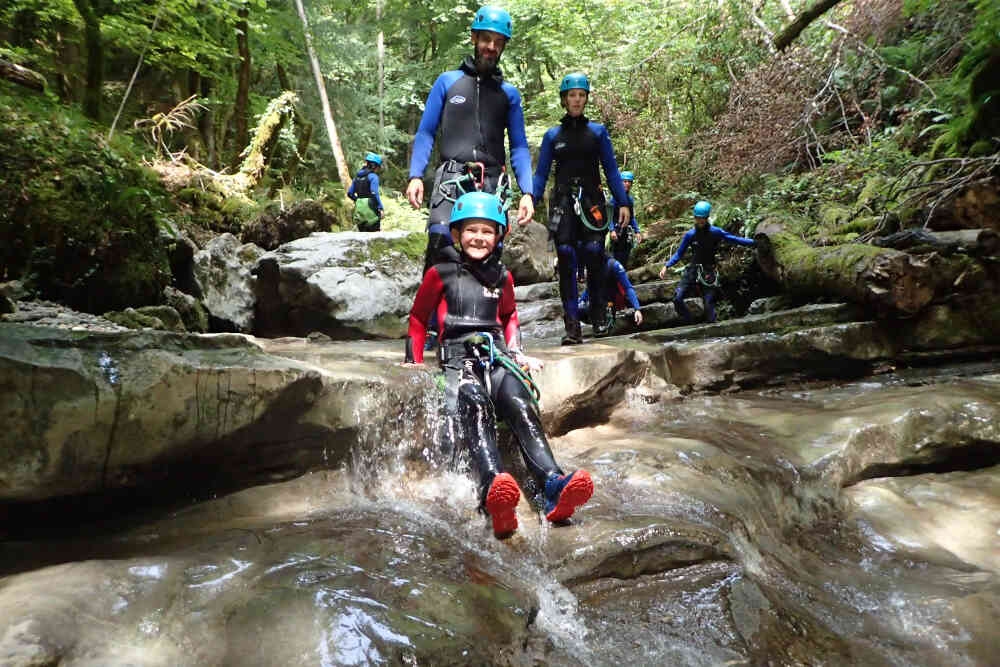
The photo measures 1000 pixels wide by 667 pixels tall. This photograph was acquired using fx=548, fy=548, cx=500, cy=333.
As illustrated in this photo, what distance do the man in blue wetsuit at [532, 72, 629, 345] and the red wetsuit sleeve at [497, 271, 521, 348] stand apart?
1761 mm

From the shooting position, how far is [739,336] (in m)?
5.98

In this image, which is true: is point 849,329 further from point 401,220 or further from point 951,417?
point 401,220

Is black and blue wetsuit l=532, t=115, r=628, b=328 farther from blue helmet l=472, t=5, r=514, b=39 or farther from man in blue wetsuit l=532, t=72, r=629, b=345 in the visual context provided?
blue helmet l=472, t=5, r=514, b=39

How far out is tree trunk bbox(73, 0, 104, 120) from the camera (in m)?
10.2

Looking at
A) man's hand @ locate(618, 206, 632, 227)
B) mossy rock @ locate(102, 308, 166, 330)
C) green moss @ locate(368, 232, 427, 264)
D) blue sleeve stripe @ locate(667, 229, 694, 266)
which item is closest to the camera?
mossy rock @ locate(102, 308, 166, 330)

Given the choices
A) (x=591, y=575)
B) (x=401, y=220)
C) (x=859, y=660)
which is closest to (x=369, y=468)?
(x=591, y=575)

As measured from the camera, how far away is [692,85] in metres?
14.2

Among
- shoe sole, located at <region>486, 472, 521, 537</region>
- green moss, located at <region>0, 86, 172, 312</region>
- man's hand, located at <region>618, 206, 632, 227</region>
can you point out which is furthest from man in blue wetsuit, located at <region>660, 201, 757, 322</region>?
green moss, located at <region>0, 86, 172, 312</region>

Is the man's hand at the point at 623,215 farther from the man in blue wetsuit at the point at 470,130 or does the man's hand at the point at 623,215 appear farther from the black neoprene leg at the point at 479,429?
the black neoprene leg at the point at 479,429

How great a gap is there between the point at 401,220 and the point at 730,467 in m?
19.5

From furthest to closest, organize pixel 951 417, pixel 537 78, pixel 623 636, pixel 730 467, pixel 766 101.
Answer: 1. pixel 537 78
2. pixel 766 101
3. pixel 951 417
4. pixel 730 467
5. pixel 623 636

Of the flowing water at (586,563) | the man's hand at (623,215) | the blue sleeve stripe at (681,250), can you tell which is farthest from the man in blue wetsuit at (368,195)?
the flowing water at (586,563)

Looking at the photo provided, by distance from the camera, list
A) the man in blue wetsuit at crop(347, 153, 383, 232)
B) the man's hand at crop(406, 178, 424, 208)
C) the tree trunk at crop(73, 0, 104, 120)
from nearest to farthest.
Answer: the man's hand at crop(406, 178, 424, 208)
the tree trunk at crop(73, 0, 104, 120)
the man in blue wetsuit at crop(347, 153, 383, 232)

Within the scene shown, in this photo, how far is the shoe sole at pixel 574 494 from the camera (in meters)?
2.66
